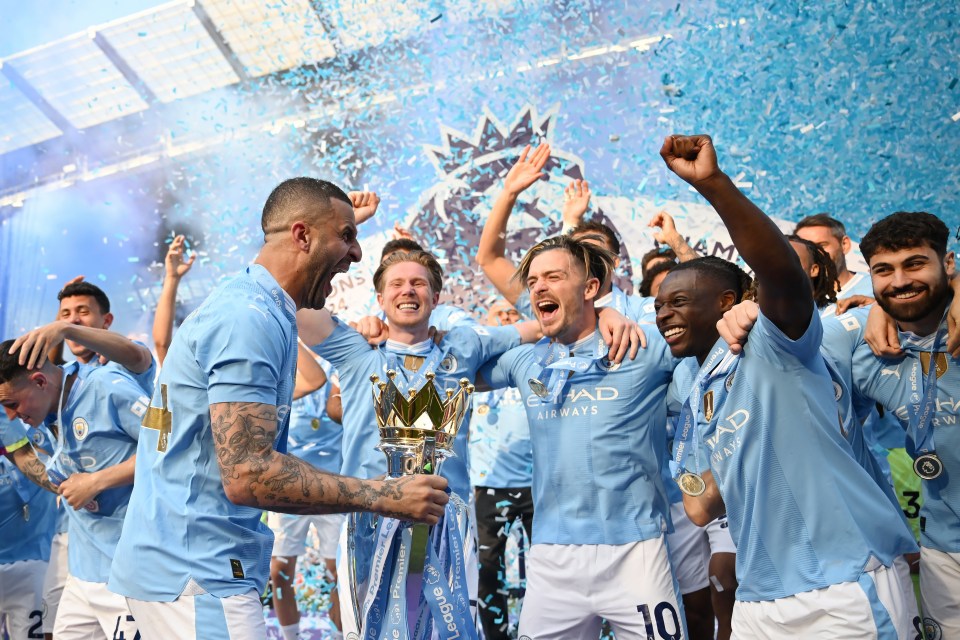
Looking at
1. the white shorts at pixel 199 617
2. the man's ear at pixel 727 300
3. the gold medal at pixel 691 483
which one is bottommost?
the white shorts at pixel 199 617

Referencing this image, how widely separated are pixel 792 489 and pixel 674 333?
70 cm

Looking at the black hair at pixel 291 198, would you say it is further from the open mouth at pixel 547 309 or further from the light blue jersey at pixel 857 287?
the light blue jersey at pixel 857 287

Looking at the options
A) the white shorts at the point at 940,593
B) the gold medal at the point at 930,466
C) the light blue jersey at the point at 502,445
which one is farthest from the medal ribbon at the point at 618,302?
the white shorts at the point at 940,593

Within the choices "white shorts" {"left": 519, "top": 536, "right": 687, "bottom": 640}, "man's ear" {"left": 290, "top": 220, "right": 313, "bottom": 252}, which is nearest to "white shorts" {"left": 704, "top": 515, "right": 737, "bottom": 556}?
"white shorts" {"left": 519, "top": 536, "right": 687, "bottom": 640}

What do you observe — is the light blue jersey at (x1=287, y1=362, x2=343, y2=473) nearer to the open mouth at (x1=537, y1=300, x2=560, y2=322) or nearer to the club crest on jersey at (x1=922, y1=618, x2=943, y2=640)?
the open mouth at (x1=537, y1=300, x2=560, y2=322)

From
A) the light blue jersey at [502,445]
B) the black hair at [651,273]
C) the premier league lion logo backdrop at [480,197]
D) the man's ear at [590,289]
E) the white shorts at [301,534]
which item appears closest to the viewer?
the man's ear at [590,289]

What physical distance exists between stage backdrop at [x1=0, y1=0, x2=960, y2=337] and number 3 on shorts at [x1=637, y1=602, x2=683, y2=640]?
4.13 metres

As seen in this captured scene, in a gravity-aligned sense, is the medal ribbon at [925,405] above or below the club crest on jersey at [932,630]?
above

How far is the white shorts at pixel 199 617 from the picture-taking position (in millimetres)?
2414

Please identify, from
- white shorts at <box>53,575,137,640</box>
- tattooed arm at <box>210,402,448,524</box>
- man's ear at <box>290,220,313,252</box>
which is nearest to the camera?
tattooed arm at <box>210,402,448,524</box>

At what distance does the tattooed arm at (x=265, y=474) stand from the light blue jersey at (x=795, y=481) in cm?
120

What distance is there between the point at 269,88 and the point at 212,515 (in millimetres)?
6832

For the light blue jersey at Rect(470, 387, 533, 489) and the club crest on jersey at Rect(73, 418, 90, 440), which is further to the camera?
the light blue jersey at Rect(470, 387, 533, 489)

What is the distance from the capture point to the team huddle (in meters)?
2.46
